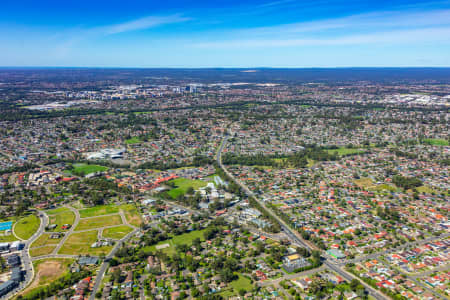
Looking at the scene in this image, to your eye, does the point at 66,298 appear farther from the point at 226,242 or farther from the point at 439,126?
the point at 439,126

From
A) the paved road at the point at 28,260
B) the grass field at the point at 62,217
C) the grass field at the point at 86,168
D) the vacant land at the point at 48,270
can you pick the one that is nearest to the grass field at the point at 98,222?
the grass field at the point at 62,217

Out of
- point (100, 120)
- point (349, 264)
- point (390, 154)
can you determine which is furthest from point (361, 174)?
point (100, 120)

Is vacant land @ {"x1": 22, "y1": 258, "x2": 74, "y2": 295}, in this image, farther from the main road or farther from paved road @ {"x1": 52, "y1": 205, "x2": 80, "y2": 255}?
the main road

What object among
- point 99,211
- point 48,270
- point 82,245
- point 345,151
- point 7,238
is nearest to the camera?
point 48,270

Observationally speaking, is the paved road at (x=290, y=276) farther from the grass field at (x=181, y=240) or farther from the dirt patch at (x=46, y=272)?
the dirt patch at (x=46, y=272)

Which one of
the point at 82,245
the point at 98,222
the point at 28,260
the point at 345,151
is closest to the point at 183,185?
the point at 98,222

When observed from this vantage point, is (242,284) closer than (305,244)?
Yes

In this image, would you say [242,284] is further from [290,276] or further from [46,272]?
[46,272]
